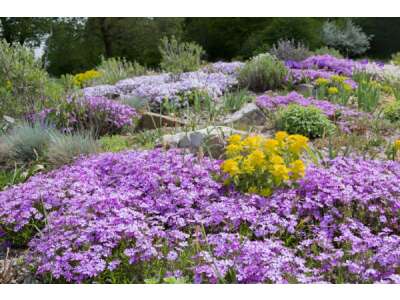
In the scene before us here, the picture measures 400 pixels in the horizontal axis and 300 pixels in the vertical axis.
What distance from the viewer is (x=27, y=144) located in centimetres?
627

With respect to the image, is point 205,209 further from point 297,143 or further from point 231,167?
point 297,143

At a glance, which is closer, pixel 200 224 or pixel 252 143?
pixel 200 224

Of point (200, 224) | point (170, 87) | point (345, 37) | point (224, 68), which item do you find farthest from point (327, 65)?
point (345, 37)

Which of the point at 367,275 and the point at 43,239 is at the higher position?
the point at 43,239

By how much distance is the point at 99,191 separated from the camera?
4.05m

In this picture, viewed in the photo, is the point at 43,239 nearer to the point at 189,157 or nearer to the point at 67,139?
the point at 189,157

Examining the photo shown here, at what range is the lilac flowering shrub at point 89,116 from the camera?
7.34m

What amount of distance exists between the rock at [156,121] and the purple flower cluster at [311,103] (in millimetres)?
1582

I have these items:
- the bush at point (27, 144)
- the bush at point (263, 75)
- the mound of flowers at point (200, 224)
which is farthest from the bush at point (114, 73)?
the mound of flowers at point (200, 224)

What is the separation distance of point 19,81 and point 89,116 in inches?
50.1

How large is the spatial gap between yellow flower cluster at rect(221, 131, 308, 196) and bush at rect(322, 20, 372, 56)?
70.0ft

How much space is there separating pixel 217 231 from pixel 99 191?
1.05 meters

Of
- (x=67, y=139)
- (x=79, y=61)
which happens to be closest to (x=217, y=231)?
(x=67, y=139)

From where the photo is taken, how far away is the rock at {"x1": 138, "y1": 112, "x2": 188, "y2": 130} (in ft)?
23.9
